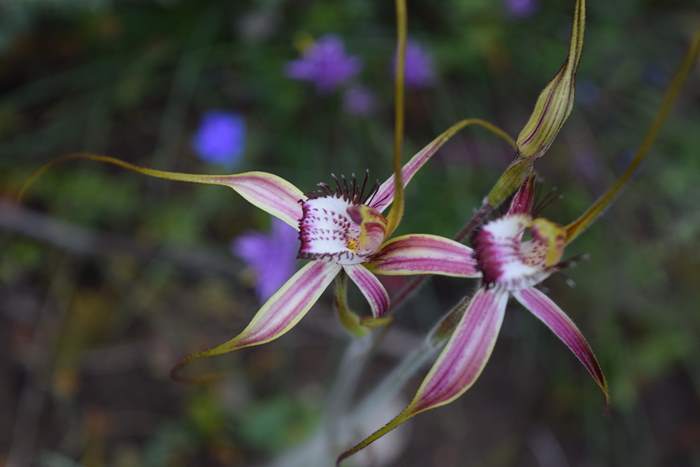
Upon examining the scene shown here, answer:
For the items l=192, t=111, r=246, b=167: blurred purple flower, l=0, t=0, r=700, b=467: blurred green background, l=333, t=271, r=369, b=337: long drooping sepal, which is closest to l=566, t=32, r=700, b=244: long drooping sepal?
l=333, t=271, r=369, b=337: long drooping sepal

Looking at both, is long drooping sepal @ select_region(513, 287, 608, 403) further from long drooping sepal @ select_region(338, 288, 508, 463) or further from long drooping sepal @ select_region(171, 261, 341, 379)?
long drooping sepal @ select_region(171, 261, 341, 379)

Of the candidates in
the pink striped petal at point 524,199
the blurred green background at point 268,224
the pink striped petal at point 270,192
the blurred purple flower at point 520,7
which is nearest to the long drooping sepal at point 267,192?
the pink striped petal at point 270,192

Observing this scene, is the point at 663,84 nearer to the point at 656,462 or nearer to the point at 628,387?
the point at 628,387

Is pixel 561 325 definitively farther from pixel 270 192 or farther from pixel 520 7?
pixel 520 7

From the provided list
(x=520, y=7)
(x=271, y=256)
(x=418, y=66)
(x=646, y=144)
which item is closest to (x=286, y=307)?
(x=646, y=144)

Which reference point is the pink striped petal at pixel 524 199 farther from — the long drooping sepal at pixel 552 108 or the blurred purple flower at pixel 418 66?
the blurred purple flower at pixel 418 66
